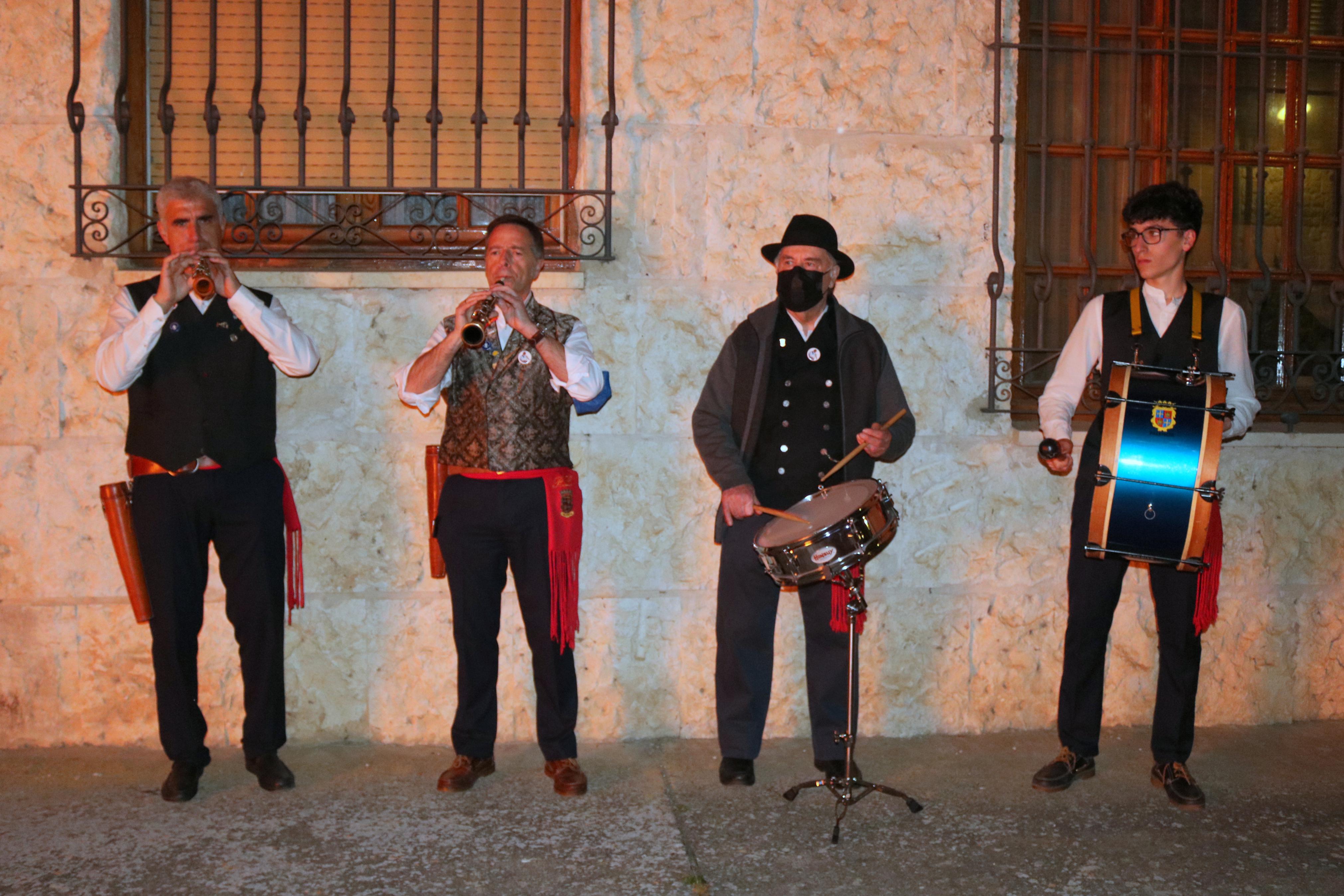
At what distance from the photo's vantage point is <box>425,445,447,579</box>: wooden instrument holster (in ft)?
13.8

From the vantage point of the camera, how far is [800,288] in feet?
13.2

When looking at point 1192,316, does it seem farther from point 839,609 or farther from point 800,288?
point 839,609

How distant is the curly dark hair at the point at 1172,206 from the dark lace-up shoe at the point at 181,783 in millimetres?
3797

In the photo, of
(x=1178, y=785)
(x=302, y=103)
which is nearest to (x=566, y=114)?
→ (x=302, y=103)

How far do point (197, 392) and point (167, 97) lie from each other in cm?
144

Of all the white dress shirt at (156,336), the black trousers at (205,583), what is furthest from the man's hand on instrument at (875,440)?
the black trousers at (205,583)

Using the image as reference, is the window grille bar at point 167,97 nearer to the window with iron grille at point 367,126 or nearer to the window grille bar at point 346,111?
the window with iron grille at point 367,126

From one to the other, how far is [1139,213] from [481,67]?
2553mm

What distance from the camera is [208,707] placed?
4539 millimetres

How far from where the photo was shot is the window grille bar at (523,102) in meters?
4.57

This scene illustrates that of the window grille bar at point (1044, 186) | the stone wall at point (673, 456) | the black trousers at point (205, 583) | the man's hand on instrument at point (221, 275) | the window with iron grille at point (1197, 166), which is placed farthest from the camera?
the window with iron grille at point (1197, 166)

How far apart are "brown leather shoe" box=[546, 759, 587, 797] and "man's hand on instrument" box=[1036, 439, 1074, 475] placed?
6.26 feet

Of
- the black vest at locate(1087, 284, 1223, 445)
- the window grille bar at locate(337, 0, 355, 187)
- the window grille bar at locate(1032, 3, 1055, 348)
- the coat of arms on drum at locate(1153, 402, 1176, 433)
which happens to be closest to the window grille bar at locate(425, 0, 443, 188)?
the window grille bar at locate(337, 0, 355, 187)

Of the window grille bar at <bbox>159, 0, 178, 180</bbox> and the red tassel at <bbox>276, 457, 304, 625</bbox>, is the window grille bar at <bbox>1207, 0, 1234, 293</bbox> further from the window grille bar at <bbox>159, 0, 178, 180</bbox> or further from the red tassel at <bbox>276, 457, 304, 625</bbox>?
the window grille bar at <bbox>159, 0, 178, 180</bbox>
